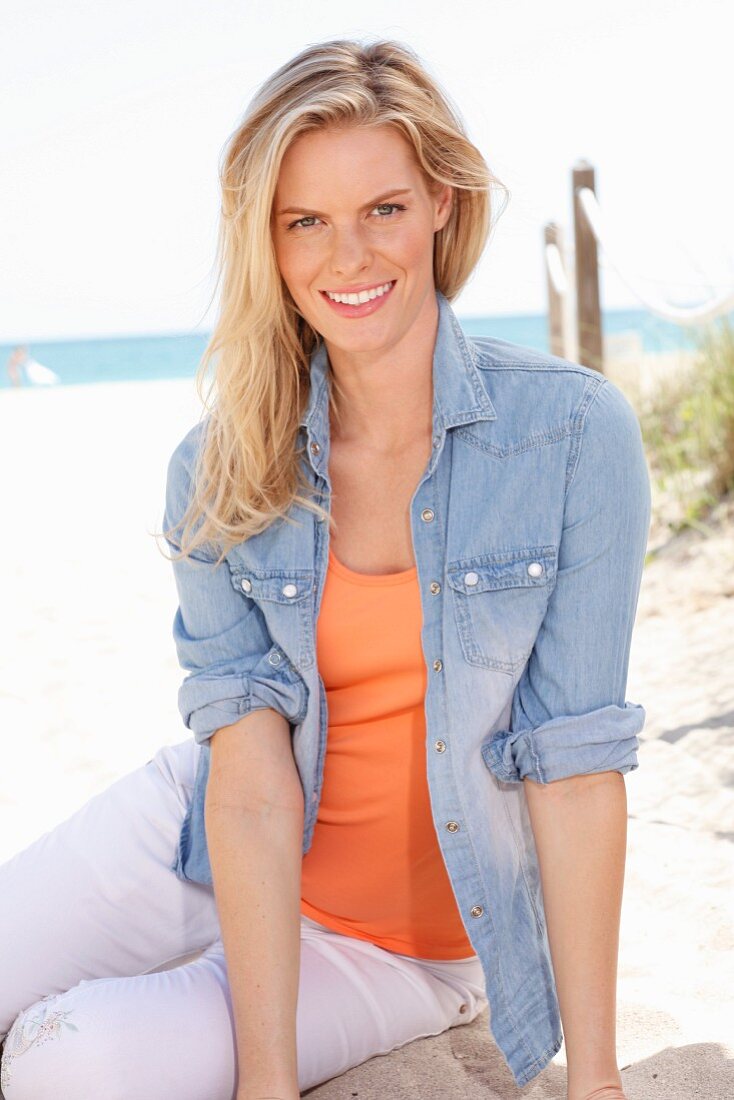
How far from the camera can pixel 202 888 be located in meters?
2.17

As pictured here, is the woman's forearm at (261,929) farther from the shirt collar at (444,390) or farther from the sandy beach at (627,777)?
the shirt collar at (444,390)

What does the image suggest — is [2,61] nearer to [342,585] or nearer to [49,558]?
[49,558]

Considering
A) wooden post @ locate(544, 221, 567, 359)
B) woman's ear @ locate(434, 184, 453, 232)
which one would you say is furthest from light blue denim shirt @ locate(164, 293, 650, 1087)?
wooden post @ locate(544, 221, 567, 359)

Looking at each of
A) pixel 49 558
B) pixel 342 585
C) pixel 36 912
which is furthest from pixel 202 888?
pixel 49 558

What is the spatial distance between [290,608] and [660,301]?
12.3 feet

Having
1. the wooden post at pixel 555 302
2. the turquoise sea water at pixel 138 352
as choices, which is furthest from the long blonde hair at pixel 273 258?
the turquoise sea water at pixel 138 352

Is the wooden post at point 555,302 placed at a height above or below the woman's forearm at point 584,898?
above

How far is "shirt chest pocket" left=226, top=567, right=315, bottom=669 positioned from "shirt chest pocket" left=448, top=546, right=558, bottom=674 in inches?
9.4

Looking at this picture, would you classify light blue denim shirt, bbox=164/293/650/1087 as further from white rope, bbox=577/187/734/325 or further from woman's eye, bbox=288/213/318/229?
white rope, bbox=577/187/734/325

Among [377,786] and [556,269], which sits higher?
[556,269]

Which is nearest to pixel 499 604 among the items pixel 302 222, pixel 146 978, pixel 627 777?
pixel 302 222

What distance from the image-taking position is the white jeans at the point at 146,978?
1808 millimetres

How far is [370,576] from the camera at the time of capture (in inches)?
75.6

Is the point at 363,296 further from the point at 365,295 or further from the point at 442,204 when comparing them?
the point at 442,204
